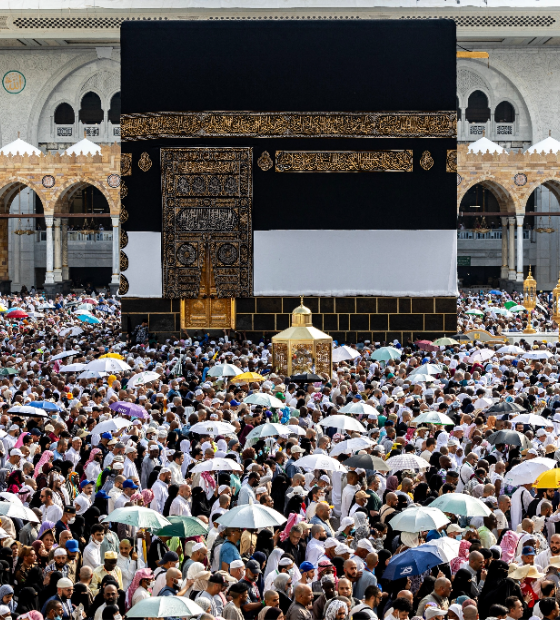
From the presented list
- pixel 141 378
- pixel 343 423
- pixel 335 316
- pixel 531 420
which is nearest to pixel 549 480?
pixel 531 420

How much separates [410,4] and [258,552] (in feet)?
112

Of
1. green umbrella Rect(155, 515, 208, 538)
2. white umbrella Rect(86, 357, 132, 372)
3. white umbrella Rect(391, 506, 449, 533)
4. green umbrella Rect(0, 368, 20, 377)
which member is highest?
white umbrella Rect(86, 357, 132, 372)

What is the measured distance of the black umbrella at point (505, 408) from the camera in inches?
439

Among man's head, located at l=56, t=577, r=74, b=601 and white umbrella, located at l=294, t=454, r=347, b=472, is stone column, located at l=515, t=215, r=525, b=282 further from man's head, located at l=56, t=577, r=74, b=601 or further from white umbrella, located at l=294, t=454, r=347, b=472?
man's head, located at l=56, t=577, r=74, b=601

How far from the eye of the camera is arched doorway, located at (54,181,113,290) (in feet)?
119

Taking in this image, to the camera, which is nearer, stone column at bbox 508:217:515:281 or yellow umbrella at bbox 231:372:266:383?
yellow umbrella at bbox 231:372:266:383

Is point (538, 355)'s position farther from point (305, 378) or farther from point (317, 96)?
point (317, 96)

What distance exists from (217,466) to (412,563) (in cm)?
263

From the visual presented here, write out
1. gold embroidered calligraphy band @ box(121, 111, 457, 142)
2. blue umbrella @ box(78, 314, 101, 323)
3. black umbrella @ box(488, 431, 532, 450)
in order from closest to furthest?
black umbrella @ box(488, 431, 532, 450)
blue umbrella @ box(78, 314, 101, 323)
gold embroidered calligraphy band @ box(121, 111, 457, 142)

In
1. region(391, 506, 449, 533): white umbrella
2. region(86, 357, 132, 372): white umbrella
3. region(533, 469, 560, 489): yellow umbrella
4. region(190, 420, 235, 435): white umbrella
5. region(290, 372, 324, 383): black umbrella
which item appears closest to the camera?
region(391, 506, 449, 533): white umbrella

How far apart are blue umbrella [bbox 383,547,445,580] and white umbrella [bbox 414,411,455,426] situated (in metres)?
4.10

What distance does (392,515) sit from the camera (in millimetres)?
7668

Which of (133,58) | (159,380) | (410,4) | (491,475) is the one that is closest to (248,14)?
(410,4)

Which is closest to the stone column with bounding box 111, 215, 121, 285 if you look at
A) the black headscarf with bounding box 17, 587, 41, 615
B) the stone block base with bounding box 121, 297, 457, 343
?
the stone block base with bounding box 121, 297, 457, 343
